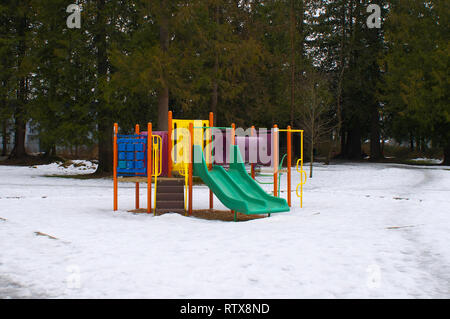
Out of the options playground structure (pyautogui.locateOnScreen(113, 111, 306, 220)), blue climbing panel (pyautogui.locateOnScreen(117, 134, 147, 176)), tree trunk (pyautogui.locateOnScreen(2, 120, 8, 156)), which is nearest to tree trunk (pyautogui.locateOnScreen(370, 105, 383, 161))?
tree trunk (pyautogui.locateOnScreen(2, 120, 8, 156))

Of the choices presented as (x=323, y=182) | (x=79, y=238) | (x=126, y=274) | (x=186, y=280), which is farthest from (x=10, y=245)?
(x=323, y=182)

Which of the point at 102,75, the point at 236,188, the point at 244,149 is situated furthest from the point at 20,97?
the point at 236,188

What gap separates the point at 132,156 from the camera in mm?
11969

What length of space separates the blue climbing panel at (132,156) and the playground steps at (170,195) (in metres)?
0.63

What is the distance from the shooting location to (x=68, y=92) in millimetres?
23453

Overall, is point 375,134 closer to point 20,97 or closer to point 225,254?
point 20,97

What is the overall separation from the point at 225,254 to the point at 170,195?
499 centimetres

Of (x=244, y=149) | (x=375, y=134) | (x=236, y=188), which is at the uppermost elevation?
(x=375, y=134)

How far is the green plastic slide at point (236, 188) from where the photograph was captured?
10258mm

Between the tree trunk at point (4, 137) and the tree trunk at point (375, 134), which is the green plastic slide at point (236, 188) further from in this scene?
the tree trunk at point (375, 134)

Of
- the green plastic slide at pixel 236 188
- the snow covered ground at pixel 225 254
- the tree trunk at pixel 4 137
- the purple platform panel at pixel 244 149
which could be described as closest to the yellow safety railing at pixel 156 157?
the green plastic slide at pixel 236 188

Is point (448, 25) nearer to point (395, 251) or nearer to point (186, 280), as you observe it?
point (395, 251)

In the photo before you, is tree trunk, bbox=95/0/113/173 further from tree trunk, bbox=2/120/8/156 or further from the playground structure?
tree trunk, bbox=2/120/8/156
